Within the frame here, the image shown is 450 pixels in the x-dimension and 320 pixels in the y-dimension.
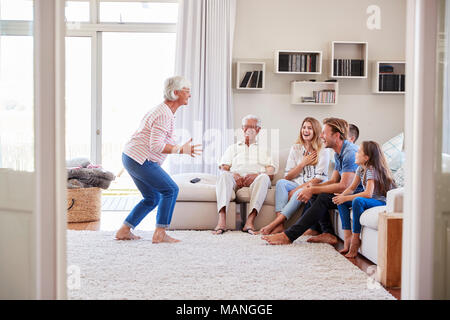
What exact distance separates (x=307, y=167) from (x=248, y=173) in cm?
59

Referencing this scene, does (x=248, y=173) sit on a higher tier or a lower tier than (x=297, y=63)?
lower

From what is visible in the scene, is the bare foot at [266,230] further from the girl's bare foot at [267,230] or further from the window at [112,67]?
A: the window at [112,67]

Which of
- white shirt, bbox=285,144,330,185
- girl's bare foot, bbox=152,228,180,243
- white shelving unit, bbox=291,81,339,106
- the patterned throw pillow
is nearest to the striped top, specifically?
girl's bare foot, bbox=152,228,180,243

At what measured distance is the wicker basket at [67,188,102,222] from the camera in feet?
17.3

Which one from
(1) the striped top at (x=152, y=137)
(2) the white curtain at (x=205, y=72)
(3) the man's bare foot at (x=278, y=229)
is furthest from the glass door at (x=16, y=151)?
(2) the white curtain at (x=205, y=72)

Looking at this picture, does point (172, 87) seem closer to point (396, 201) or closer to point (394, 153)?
point (396, 201)

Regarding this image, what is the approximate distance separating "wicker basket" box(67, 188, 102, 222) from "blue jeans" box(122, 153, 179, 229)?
1.22m

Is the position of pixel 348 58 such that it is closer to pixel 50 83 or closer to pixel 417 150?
Answer: pixel 417 150

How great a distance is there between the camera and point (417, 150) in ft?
7.07

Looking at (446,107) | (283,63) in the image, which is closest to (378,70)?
(283,63)

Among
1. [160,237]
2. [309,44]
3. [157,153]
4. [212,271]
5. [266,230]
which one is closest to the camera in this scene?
[212,271]

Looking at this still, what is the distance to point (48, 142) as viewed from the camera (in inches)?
81.5

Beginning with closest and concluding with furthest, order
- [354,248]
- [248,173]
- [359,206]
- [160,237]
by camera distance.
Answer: [359,206]
[354,248]
[160,237]
[248,173]
